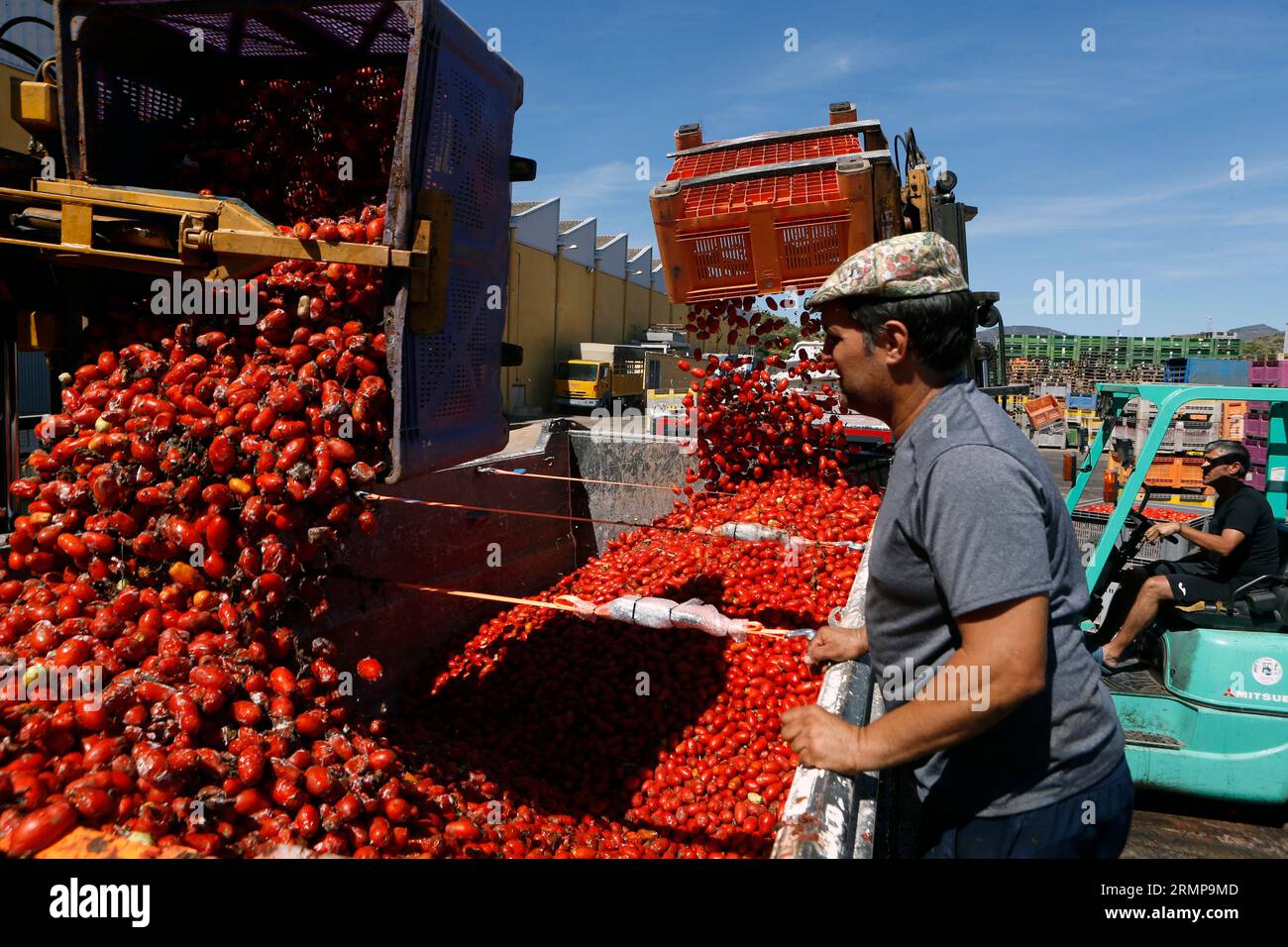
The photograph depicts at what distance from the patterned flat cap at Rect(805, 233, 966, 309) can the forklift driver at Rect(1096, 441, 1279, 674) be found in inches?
172

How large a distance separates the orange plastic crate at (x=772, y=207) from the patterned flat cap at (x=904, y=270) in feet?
11.8

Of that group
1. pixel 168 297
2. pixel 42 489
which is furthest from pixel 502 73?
pixel 42 489

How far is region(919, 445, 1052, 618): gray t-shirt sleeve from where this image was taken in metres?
1.48

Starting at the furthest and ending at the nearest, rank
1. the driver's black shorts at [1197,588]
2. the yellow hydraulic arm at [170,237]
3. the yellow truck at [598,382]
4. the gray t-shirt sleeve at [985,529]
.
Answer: the yellow truck at [598,382], the driver's black shorts at [1197,588], the yellow hydraulic arm at [170,237], the gray t-shirt sleeve at [985,529]

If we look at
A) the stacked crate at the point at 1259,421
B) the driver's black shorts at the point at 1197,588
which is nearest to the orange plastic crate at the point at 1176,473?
the stacked crate at the point at 1259,421

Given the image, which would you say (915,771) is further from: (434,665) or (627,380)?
(627,380)

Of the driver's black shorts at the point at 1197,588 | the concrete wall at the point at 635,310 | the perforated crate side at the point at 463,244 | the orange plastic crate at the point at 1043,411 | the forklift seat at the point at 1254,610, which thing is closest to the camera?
the perforated crate side at the point at 463,244

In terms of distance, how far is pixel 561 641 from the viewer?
16.1 ft

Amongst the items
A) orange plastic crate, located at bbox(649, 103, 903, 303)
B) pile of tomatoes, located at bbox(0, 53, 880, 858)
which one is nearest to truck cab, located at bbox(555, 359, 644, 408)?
orange plastic crate, located at bbox(649, 103, 903, 303)

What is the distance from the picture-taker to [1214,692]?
4.80 metres

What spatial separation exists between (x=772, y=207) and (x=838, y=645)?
3.70 m

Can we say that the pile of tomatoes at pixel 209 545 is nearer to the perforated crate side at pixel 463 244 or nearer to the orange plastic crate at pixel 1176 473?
the perforated crate side at pixel 463 244

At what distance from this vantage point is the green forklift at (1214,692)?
4.76 meters

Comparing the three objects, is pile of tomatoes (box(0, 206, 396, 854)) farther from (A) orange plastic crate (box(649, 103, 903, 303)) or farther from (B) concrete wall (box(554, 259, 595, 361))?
(B) concrete wall (box(554, 259, 595, 361))
